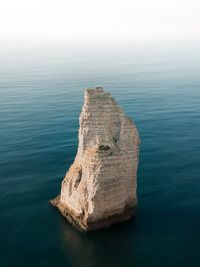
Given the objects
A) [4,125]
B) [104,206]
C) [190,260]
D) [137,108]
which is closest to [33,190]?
[104,206]

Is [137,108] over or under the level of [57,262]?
over

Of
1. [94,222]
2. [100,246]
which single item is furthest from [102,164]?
[100,246]

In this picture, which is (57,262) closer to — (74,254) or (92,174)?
(74,254)

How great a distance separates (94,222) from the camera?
4456 cm

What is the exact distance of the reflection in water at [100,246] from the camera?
39281 millimetres

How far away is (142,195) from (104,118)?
15.7 meters

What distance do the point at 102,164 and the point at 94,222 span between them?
7376 mm

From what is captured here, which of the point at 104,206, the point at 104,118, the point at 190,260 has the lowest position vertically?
the point at 190,260

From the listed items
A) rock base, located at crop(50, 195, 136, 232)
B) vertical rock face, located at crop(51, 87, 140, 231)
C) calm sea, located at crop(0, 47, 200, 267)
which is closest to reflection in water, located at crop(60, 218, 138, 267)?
calm sea, located at crop(0, 47, 200, 267)

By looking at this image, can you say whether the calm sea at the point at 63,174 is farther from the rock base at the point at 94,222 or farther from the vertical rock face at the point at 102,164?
the vertical rock face at the point at 102,164

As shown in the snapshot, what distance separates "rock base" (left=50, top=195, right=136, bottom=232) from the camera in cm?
4450

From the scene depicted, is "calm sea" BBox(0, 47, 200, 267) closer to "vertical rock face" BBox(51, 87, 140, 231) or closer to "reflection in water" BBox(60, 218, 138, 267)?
"reflection in water" BBox(60, 218, 138, 267)

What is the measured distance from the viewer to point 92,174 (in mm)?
42562

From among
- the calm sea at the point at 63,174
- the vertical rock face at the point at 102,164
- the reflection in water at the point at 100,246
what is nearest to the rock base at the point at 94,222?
the vertical rock face at the point at 102,164
